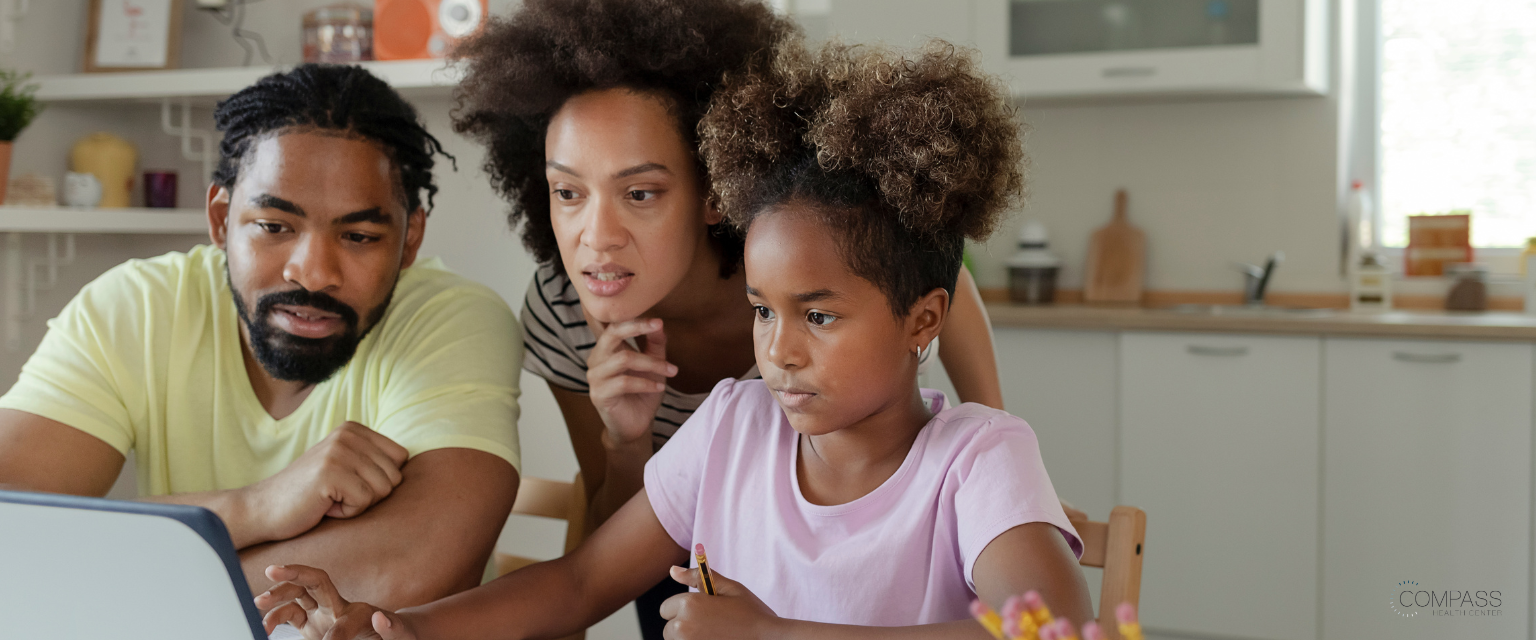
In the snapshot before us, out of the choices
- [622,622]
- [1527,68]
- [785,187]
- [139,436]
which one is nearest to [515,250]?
[622,622]

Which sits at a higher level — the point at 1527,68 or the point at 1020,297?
the point at 1527,68

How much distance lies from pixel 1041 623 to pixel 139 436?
3.87 ft

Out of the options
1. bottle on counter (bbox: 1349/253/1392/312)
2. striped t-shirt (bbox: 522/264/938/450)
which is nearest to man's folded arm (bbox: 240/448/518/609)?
striped t-shirt (bbox: 522/264/938/450)

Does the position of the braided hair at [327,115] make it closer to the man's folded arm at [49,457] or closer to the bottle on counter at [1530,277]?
the man's folded arm at [49,457]

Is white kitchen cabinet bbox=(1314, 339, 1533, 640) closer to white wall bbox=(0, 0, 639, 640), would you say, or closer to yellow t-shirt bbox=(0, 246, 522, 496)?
white wall bbox=(0, 0, 639, 640)

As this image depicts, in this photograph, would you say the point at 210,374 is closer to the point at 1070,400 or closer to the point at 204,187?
the point at 204,187

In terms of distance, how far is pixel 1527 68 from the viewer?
9.76 ft

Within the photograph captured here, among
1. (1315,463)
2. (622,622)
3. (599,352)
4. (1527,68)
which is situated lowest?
(622,622)

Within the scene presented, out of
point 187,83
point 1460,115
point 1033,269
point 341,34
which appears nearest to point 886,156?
point 341,34

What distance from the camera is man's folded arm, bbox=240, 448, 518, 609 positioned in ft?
3.43

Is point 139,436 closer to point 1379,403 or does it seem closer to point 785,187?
point 785,187

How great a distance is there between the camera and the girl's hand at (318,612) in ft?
2.79

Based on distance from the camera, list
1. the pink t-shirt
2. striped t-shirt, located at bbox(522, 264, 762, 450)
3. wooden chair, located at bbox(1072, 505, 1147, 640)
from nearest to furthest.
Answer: the pink t-shirt, wooden chair, located at bbox(1072, 505, 1147, 640), striped t-shirt, located at bbox(522, 264, 762, 450)

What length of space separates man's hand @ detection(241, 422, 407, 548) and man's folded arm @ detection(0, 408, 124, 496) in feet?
0.76
